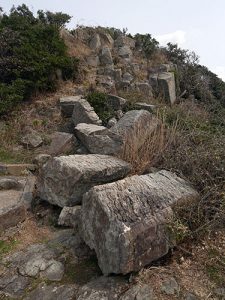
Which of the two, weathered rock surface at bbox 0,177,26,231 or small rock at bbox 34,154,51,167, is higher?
small rock at bbox 34,154,51,167

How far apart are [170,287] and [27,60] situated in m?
6.69

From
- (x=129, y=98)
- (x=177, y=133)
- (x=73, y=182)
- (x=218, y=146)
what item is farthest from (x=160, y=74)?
(x=73, y=182)

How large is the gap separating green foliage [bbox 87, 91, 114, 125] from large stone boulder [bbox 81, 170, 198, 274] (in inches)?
147

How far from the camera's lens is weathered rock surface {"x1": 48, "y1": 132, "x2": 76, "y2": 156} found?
6.52m

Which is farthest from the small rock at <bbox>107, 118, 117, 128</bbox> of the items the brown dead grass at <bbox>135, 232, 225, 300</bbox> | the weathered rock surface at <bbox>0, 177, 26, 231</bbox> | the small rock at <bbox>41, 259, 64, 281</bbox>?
the small rock at <bbox>41, 259, 64, 281</bbox>

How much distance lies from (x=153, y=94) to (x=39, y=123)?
12.2 ft

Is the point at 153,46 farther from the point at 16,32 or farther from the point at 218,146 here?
the point at 218,146

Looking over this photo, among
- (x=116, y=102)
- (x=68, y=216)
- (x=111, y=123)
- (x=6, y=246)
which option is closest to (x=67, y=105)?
(x=116, y=102)

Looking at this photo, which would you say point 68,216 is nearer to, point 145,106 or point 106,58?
point 145,106

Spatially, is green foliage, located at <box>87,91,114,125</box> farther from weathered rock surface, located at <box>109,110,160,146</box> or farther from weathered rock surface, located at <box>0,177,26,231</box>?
weathered rock surface, located at <box>0,177,26,231</box>

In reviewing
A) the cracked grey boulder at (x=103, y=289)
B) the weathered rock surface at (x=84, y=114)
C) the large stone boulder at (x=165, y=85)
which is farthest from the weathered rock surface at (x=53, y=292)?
the large stone boulder at (x=165, y=85)

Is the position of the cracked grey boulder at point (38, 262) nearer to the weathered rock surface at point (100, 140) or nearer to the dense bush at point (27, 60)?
the weathered rock surface at point (100, 140)

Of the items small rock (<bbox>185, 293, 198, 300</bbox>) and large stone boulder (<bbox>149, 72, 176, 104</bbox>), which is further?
large stone boulder (<bbox>149, 72, 176, 104</bbox>)

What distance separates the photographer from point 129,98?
875cm
